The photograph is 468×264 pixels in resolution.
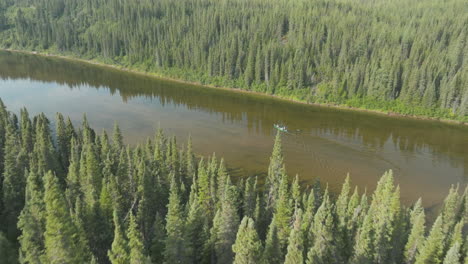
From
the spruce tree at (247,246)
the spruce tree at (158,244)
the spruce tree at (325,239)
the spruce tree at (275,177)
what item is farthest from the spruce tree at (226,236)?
the spruce tree at (275,177)

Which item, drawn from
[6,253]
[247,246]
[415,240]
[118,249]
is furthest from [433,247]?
[6,253]

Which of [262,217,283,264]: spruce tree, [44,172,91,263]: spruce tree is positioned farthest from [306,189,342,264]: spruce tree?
[44,172,91,263]: spruce tree

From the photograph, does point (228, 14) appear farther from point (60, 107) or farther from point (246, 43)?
point (60, 107)

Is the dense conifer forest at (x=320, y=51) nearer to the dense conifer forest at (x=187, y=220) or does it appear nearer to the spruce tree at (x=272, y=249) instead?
the dense conifer forest at (x=187, y=220)

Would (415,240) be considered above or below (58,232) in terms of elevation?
below

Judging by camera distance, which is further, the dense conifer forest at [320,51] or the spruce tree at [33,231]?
the dense conifer forest at [320,51]

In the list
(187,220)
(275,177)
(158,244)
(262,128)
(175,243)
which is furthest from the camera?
(262,128)

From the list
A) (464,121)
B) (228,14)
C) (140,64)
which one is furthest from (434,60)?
(140,64)

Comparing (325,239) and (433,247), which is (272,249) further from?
(433,247)
